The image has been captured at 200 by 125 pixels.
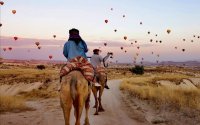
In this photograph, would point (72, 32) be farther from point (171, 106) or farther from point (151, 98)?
point (151, 98)

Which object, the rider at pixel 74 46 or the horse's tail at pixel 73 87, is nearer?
the horse's tail at pixel 73 87

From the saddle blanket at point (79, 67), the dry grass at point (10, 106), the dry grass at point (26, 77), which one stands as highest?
the saddle blanket at point (79, 67)

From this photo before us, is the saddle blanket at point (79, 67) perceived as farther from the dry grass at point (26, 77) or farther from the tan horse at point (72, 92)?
the dry grass at point (26, 77)

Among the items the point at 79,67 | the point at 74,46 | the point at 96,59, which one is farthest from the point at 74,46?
Result: the point at 96,59

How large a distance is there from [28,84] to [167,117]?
35269 millimetres

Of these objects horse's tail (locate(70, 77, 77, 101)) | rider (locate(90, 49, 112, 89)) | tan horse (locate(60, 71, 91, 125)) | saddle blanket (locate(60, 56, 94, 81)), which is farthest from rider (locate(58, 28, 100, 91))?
rider (locate(90, 49, 112, 89))

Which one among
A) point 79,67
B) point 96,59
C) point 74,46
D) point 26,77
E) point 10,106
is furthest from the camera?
point 26,77

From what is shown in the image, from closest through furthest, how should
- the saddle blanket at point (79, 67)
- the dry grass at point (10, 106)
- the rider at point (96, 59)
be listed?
the saddle blanket at point (79, 67) → the rider at point (96, 59) → the dry grass at point (10, 106)

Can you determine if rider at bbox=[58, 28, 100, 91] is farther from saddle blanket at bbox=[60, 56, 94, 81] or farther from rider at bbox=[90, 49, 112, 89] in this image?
rider at bbox=[90, 49, 112, 89]

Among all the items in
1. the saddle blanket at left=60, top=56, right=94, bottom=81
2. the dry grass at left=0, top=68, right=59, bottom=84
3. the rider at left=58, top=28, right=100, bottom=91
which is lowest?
the dry grass at left=0, top=68, right=59, bottom=84

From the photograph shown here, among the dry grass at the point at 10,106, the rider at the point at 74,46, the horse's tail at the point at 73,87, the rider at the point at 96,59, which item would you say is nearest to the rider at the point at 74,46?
the rider at the point at 74,46

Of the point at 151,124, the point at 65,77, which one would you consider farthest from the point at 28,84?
the point at 65,77

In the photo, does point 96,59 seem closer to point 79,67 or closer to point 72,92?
point 79,67

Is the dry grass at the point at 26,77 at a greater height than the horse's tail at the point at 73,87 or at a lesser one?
lesser
